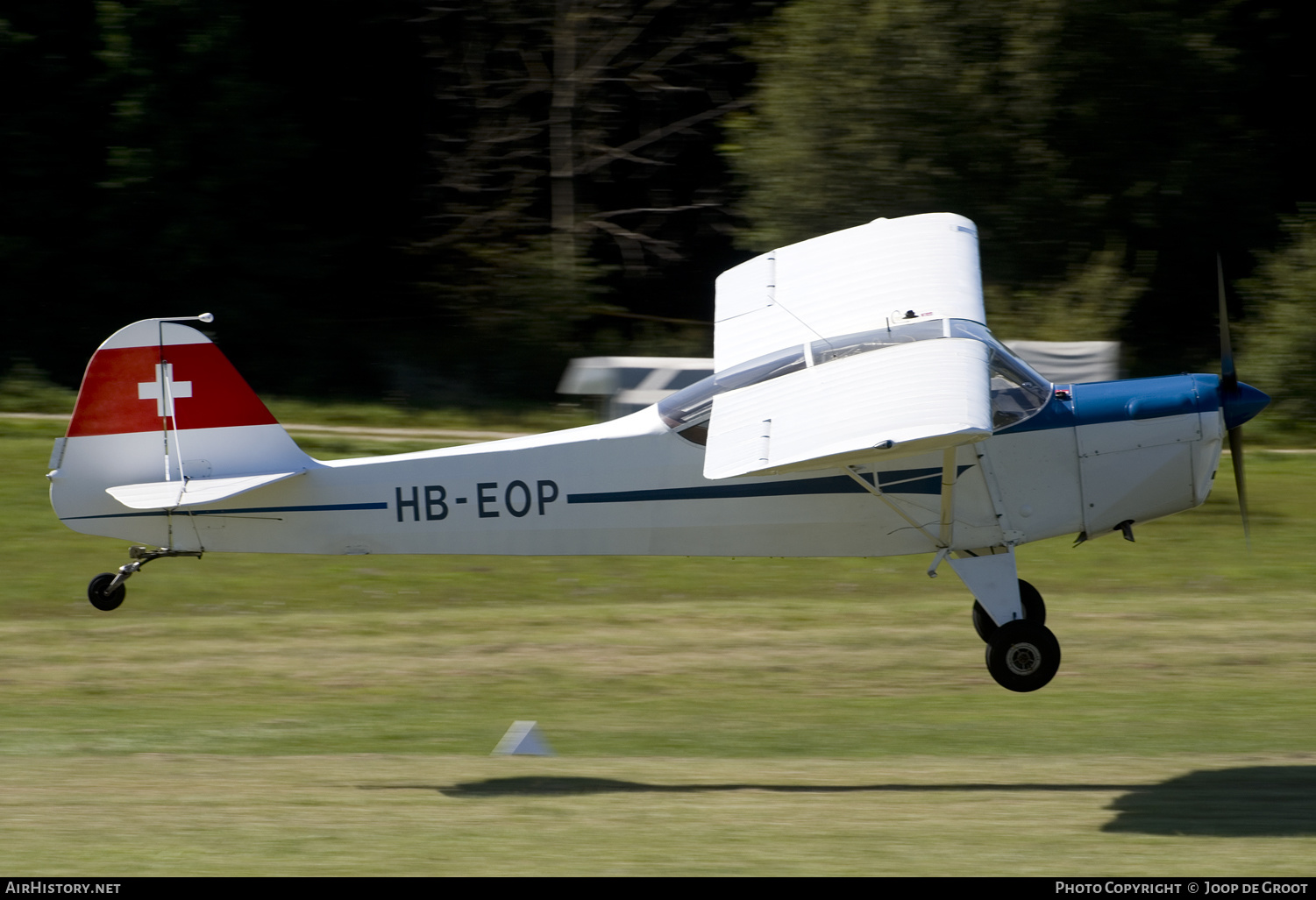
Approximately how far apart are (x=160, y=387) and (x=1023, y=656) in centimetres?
588

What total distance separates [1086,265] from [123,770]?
16.5m

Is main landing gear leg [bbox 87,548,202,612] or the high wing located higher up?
the high wing

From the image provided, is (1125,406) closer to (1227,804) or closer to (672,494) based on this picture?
(1227,804)

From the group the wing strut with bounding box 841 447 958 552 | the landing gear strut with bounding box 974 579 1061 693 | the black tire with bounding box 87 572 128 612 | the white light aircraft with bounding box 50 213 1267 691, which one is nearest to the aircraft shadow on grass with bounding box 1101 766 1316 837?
the landing gear strut with bounding box 974 579 1061 693

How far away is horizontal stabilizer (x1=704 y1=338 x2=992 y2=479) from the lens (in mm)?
7641

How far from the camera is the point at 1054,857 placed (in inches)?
297

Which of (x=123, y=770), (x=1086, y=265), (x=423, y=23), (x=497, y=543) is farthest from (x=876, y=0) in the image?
(x=123, y=770)

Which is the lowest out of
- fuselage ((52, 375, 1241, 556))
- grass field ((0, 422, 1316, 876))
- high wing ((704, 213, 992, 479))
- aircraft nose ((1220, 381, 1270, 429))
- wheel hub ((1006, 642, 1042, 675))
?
grass field ((0, 422, 1316, 876))

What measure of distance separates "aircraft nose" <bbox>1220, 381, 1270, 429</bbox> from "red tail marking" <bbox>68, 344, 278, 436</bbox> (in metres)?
6.33

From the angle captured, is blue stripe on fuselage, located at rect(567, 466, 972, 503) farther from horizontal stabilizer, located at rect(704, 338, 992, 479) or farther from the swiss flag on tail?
the swiss flag on tail

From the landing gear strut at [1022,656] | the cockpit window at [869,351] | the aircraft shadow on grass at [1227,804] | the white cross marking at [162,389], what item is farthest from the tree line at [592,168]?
the white cross marking at [162,389]

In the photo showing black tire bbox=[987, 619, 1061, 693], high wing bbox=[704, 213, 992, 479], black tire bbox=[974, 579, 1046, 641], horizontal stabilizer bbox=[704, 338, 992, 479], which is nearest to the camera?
horizontal stabilizer bbox=[704, 338, 992, 479]

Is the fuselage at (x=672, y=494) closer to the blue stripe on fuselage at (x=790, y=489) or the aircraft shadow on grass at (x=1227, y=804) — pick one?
the blue stripe on fuselage at (x=790, y=489)

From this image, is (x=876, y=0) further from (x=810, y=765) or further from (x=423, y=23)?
(x=810, y=765)
